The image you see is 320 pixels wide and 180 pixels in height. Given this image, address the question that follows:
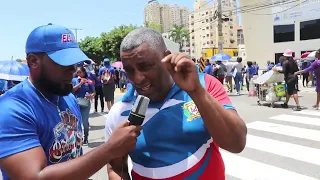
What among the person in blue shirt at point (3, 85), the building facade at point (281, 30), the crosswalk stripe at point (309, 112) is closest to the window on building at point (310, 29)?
the building facade at point (281, 30)

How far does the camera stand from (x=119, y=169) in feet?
5.84

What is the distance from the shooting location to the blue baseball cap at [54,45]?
1.86m

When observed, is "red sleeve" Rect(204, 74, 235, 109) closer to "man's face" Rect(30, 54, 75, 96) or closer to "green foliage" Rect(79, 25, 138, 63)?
"man's face" Rect(30, 54, 75, 96)

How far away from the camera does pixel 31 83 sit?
75.2 inches

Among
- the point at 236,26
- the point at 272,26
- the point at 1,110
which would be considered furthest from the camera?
the point at 236,26

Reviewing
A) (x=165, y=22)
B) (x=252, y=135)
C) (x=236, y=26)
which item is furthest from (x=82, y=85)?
(x=236, y=26)

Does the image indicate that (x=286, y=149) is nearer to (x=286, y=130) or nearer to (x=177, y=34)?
(x=286, y=130)

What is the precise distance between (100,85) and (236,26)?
124 meters

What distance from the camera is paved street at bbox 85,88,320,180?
5.05 m

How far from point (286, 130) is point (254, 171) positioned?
115 inches

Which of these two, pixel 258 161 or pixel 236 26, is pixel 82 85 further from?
pixel 236 26

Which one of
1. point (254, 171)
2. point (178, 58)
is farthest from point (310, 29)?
point (178, 58)

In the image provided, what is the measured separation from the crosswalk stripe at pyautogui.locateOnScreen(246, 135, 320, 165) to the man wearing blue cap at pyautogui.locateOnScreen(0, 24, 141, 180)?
184 inches

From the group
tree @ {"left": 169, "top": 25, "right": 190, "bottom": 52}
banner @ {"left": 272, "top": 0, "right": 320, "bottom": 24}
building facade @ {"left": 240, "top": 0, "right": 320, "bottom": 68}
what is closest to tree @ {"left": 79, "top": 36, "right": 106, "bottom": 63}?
building facade @ {"left": 240, "top": 0, "right": 320, "bottom": 68}
